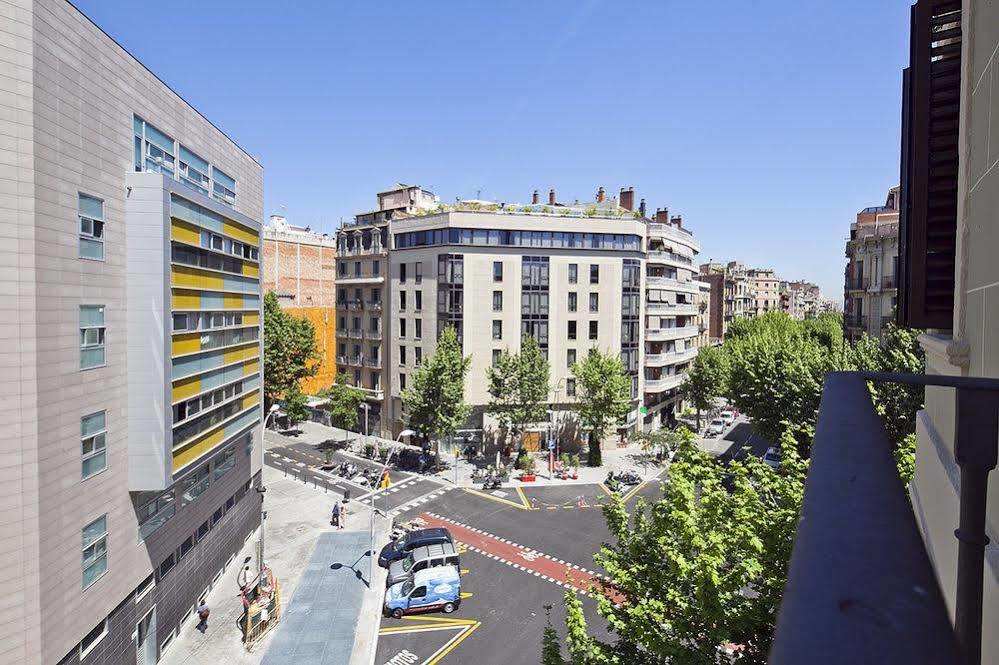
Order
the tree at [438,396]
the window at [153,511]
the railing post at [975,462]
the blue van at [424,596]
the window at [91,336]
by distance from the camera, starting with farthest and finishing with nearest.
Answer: the tree at [438,396], the blue van at [424,596], the window at [153,511], the window at [91,336], the railing post at [975,462]

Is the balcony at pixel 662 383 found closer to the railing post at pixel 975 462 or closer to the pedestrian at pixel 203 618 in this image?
the pedestrian at pixel 203 618

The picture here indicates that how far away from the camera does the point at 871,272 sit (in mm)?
40500

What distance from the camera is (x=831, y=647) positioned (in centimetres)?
94

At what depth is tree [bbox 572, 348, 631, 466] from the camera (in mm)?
40594

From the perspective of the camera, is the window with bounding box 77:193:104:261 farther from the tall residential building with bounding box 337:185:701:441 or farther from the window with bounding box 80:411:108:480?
the tall residential building with bounding box 337:185:701:441

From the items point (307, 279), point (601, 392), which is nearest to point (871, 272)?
point (601, 392)

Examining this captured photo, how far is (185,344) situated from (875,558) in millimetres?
20006

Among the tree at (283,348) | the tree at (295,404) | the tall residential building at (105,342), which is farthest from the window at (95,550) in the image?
the tree at (283,348)

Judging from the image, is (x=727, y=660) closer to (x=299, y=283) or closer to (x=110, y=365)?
(x=110, y=365)

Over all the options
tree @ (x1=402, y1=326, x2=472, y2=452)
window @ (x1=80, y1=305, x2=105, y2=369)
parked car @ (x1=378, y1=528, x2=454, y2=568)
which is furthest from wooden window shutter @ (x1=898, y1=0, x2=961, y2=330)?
tree @ (x1=402, y1=326, x2=472, y2=452)

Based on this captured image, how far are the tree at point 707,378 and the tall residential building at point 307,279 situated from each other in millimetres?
38785

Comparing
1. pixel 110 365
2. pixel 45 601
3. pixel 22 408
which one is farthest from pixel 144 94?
pixel 45 601

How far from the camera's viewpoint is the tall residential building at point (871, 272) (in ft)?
127

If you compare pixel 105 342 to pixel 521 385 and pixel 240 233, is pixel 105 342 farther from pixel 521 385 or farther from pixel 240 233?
pixel 521 385
